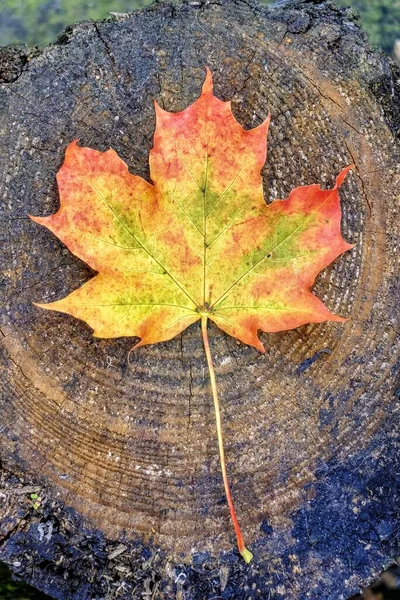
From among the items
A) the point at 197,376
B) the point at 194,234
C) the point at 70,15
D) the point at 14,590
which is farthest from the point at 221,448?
the point at 70,15

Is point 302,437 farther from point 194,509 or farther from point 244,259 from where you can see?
point 244,259

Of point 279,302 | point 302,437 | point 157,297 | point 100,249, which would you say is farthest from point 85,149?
point 302,437

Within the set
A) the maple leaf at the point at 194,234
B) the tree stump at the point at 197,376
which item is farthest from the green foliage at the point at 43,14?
the maple leaf at the point at 194,234

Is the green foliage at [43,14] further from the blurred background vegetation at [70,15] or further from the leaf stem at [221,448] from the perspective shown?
the leaf stem at [221,448]

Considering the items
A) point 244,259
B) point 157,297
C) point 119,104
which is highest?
point 119,104

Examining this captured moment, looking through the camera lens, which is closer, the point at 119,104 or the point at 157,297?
the point at 157,297

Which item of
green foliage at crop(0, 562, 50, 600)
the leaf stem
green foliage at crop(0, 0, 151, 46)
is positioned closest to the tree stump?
the leaf stem
